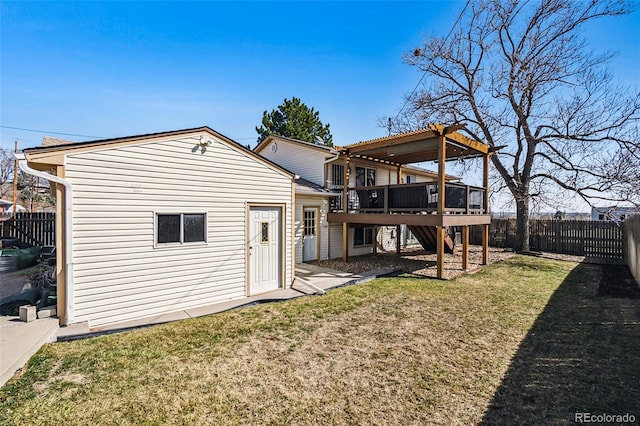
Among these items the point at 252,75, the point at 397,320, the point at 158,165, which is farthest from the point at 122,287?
the point at 252,75

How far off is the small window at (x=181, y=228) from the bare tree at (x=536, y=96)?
43.8 feet

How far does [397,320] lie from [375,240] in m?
7.69

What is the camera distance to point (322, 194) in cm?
1101

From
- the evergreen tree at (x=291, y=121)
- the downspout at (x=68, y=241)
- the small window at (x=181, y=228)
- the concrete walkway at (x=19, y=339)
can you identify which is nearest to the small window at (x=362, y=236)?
the small window at (x=181, y=228)

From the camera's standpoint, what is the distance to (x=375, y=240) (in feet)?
42.8

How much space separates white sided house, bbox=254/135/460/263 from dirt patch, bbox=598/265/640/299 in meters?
6.34

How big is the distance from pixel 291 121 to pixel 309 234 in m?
13.7

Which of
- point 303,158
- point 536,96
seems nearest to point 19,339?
point 303,158

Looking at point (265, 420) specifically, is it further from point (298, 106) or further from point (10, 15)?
point (298, 106)

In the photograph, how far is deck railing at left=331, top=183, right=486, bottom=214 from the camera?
352 inches

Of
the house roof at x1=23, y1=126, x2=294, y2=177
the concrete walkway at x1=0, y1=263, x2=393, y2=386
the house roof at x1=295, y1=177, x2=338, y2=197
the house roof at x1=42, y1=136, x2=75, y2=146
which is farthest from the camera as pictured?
the house roof at x1=295, y1=177, x2=338, y2=197

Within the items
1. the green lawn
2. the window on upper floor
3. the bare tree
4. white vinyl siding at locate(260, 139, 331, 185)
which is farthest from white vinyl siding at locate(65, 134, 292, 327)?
the bare tree

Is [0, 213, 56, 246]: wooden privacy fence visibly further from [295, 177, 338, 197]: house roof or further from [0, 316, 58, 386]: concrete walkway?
[295, 177, 338, 197]: house roof

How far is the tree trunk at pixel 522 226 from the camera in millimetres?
14469
